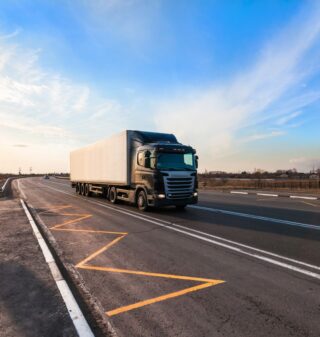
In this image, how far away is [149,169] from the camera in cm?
1445

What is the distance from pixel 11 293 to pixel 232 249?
4611 millimetres

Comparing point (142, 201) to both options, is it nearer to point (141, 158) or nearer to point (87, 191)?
point (141, 158)

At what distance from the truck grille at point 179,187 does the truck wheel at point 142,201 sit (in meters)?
1.27

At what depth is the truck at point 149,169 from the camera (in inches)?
557

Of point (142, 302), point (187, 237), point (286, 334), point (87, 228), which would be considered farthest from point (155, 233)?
point (286, 334)

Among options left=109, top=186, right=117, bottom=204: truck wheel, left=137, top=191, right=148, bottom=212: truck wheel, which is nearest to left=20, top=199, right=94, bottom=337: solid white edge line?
A: left=137, top=191, right=148, bottom=212: truck wheel

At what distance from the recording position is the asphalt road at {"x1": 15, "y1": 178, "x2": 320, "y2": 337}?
3.95 m

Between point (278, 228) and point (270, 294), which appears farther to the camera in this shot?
point (278, 228)

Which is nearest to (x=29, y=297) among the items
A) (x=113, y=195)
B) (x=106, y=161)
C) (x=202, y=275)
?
(x=202, y=275)

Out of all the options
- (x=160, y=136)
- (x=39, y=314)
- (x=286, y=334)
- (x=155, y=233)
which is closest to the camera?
(x=286, y=334)

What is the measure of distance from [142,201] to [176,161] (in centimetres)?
237

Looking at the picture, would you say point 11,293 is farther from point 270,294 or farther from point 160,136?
point 160,136

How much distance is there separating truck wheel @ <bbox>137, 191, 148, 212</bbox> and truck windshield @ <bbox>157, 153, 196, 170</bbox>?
1629mm

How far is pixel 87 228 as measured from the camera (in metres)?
10.8
